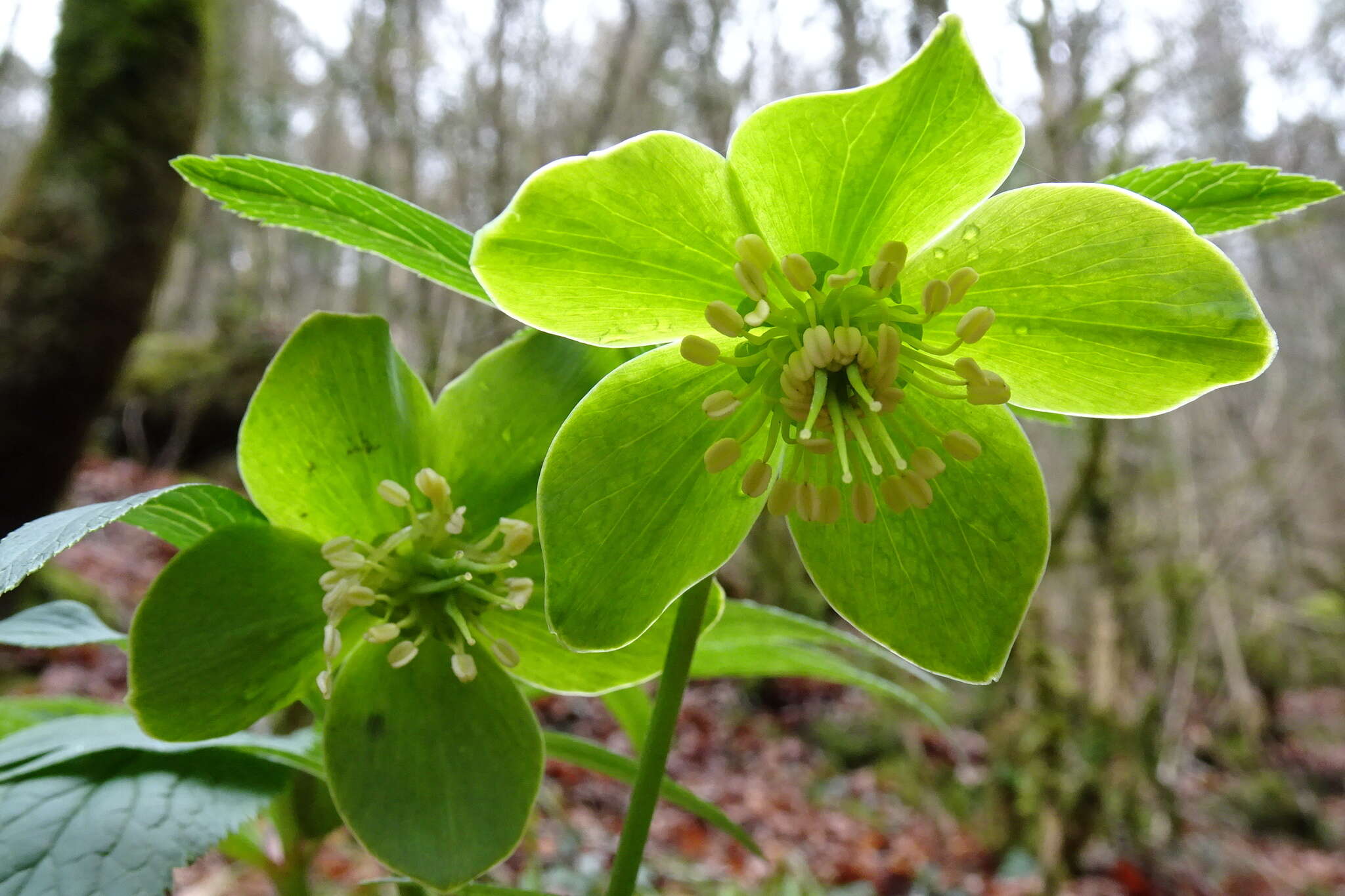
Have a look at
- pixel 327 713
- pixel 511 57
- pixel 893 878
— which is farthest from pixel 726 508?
pixel 511 57

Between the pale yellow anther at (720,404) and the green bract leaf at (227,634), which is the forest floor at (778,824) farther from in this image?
the pale yellow anther at (720,404)

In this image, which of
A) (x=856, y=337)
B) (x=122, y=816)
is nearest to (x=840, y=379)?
(x=856, y=337)

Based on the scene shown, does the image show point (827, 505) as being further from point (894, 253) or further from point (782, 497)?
point (894, 253)

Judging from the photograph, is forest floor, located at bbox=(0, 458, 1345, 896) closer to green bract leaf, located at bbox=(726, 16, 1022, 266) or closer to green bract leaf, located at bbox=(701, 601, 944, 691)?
green bract leaf, located at bbox=(701, 601, 944, 691)

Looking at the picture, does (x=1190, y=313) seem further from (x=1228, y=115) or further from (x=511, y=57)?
(x=1228, y=115)

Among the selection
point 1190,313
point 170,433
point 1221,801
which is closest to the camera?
point 1190,313

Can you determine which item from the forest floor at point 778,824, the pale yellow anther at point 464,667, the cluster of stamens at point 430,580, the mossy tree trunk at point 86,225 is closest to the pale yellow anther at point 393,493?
the cluster of stamens at point 430,580
